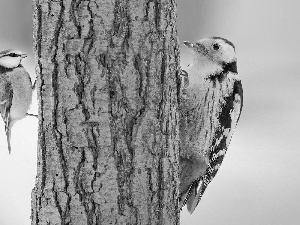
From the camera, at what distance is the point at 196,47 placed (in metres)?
3.03

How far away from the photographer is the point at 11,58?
3.87 meters

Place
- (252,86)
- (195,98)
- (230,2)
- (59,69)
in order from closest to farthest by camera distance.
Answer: (59,69) → (195,98) → (252,86) → (230,2)

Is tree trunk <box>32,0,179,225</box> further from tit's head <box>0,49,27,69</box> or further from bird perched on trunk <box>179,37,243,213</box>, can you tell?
tit's head <box>0,49,27,69</box>

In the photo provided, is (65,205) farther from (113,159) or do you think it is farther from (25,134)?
(25,134)

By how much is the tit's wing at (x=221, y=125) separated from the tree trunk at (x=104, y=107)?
30.0 inches

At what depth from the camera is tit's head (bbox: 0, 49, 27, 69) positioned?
3.83 metres

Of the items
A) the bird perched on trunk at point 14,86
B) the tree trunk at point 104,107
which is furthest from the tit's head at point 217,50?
the bird perched on trunk at point 14,86

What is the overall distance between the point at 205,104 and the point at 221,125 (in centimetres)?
14

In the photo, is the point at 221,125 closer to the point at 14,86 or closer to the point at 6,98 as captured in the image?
the point at 14,86

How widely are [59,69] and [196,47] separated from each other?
1.00 meters

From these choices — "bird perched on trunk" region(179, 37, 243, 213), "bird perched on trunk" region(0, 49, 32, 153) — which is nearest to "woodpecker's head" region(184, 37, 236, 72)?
"bird perched on trunk" region(179, 37, 243, 213)

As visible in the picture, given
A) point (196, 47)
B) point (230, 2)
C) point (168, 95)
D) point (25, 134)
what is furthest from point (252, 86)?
point (168, 95)

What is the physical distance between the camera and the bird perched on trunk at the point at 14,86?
3848 mm

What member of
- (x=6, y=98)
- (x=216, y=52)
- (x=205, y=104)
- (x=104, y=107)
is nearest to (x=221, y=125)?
(x=205, y=104)
